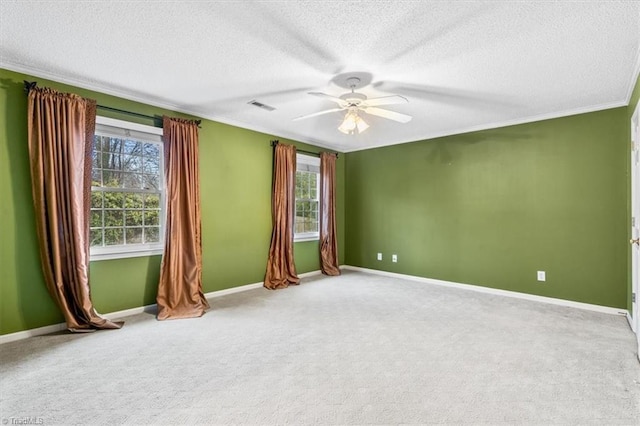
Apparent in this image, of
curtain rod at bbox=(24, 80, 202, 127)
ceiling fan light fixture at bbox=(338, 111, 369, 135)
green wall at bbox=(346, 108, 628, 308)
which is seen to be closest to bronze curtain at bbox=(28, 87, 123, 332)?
curtain rod at bbox=(24, 80, 202, 127)

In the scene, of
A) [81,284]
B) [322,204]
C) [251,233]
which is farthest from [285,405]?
[322,204]

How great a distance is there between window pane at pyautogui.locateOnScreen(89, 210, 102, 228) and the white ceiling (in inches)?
50.8

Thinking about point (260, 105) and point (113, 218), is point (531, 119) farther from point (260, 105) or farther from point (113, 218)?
point (113, 218)

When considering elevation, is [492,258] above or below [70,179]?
below

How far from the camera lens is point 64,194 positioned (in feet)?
10.1

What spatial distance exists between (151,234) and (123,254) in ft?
1.39

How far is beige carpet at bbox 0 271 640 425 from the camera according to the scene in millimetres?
1901

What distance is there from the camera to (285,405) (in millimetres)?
1971

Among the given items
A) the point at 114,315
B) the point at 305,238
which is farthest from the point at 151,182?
the point at 305,238

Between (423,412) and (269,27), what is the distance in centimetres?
266

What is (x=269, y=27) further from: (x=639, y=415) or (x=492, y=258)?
(x=492, y=258)

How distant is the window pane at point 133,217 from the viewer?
375 centimetres

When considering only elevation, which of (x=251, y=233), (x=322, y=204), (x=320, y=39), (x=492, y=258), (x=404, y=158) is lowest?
(x=492, y=258)

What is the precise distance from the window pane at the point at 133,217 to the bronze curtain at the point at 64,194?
0.53 meters
